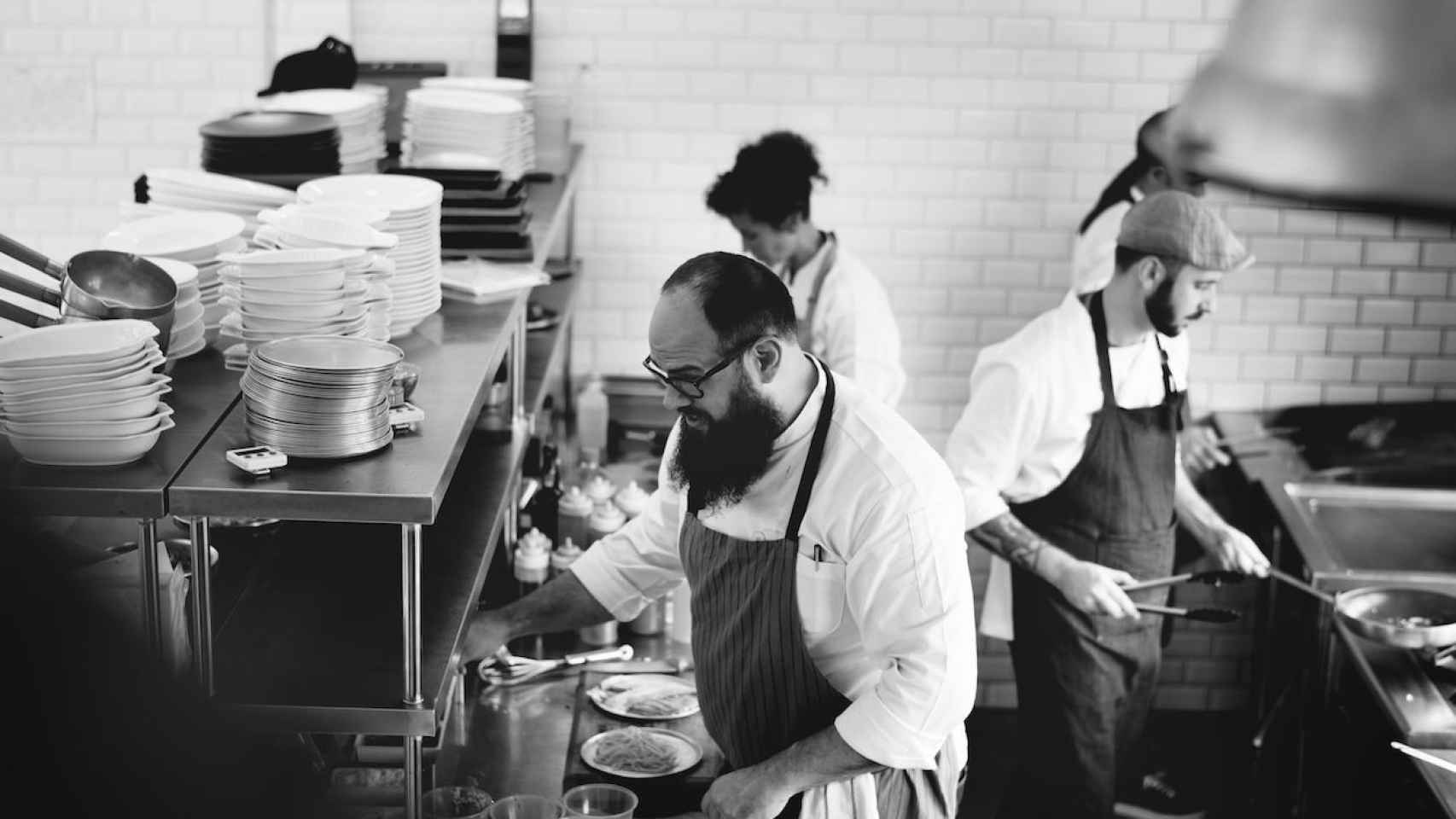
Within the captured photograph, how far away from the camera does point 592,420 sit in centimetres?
596

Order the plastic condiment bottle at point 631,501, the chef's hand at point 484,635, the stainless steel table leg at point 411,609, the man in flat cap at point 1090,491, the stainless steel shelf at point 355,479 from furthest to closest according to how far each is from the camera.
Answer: the plastic condiment bottle at point 631,501
the man in flat cap at point 1090,491
the chef's hand at point 484,635
the stainless steel table leg at point 411,609
the stainless steel shelf at point 355,479

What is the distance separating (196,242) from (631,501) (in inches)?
70.5

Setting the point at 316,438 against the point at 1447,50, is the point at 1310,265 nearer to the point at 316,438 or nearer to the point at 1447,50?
the point at 316,438

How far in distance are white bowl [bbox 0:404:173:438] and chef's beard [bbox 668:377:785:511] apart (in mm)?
1006

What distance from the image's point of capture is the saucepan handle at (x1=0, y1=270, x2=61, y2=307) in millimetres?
2807

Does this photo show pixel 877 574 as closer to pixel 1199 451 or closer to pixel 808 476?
pixel 808 476

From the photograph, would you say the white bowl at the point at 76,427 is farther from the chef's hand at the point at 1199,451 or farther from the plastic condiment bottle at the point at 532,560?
the chef's hand at the point at 1199,451

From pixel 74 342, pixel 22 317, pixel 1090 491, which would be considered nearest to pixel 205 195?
pixel 22 317

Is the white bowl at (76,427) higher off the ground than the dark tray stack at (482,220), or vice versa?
the dark tray stack at (482,220)

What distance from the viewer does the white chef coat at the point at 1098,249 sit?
5.75m

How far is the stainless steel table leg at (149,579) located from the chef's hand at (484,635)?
82 cm

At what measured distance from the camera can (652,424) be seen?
20.5 feet

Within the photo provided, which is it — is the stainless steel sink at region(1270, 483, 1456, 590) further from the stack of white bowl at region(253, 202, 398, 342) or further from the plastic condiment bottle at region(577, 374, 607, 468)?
the stack of white bowl at region(253, 202, 398, 342)

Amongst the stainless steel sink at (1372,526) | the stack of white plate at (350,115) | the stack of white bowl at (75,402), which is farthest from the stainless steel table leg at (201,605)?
the stainless steel sink at (1372,526)
